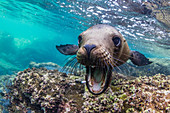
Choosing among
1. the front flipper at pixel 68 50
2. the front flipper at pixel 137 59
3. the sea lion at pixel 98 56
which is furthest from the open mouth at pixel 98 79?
the front flipper at pixel 137 59

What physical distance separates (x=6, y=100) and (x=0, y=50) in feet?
96.4

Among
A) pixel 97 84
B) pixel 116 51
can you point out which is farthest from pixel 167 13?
pixel 97 84

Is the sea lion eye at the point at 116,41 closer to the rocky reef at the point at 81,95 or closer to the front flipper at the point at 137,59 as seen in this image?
the rocky reef at the point at 81,95

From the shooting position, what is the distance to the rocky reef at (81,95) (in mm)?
2852

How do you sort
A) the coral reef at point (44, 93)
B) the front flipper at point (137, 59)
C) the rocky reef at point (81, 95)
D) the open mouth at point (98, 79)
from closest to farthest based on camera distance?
the open mouth at point (98, 79)
the rocky reef at point (81, 95)
the coral reef at point (44, 93)
the front flipper at point (137, 59)

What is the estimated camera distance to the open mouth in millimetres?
2304

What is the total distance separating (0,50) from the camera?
29125 mm

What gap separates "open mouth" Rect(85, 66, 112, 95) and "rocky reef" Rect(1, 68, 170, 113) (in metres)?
1.14

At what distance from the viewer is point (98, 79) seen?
2.46 meters

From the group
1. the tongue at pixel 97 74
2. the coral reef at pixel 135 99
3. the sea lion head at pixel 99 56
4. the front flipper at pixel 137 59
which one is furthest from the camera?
the front flipper at pixel 137 59

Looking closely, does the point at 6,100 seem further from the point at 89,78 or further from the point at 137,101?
the point at 137,101

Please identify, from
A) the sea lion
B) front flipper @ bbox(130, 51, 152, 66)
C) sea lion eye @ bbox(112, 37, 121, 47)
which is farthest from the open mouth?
front flipper @ bbox(130, 51, 152, 66)

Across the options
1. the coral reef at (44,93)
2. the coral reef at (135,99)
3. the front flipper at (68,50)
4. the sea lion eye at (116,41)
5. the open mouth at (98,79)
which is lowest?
the coral reef at (44,93)

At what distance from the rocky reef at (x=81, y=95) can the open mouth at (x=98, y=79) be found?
44.9 inches
